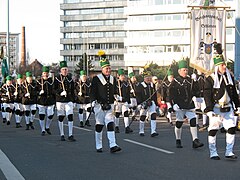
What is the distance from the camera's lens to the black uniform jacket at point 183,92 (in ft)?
37.5

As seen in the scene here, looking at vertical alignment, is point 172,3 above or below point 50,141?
above

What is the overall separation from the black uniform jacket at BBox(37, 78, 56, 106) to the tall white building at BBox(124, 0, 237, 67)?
67.3 meters

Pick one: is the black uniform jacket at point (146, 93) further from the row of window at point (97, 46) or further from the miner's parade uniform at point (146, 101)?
the row of window at point (97, 46)

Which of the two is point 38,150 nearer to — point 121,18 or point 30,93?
point 30,93

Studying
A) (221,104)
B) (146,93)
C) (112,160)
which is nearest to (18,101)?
(146,93)

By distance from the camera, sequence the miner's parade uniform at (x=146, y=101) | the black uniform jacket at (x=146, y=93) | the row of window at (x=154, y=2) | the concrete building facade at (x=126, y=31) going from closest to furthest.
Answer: the miner's parade uniform at (x=146, y=101) → the black uniform jacket at (x=146, y=93) → the row of window at (x=154, y=2) → the concrete building facade at (x=126, y=31)

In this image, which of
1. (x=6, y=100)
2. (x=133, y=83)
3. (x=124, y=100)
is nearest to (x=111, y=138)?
(x=124, y=100)

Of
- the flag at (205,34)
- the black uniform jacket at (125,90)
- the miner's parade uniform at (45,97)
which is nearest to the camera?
the miner's parade uniform at (45,97)

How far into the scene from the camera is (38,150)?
37.2 ft

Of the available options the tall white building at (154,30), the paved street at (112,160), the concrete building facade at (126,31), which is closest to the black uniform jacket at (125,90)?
the paved street at (112,160)

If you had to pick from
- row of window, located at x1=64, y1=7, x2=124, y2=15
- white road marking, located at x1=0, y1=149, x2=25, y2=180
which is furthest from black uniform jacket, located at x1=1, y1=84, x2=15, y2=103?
row of window, located at x1=64, y1=7, x2=124, y2=15

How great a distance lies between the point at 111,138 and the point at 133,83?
21.2ft

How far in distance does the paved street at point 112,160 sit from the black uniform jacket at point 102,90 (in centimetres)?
128

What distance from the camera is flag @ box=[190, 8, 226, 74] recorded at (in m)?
17.7
